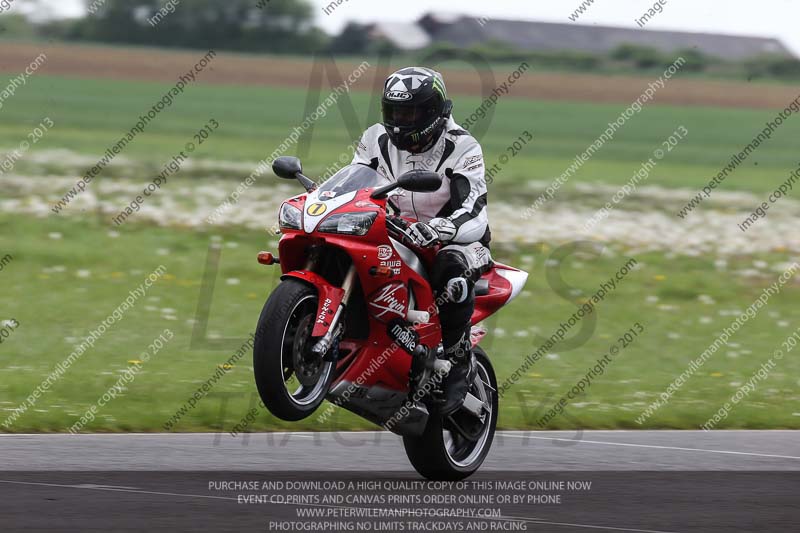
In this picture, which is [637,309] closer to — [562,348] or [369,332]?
[562,348]

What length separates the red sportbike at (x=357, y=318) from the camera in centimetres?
714

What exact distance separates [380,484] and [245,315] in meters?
7.48

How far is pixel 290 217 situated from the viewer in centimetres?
735

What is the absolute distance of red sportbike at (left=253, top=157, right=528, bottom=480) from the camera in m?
7.14

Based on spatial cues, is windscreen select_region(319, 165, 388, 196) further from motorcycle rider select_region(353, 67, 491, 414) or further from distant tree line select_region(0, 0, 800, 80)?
distant tree line select_region(0, 0, 800, 80)

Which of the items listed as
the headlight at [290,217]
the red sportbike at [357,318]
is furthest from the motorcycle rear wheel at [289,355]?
the headlight at [290,217]

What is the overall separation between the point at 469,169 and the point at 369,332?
1157mm

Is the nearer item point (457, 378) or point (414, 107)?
point (414, 107)

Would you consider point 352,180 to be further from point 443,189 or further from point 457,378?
point 457,378

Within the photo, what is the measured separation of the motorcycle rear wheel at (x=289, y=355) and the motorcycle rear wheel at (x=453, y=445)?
1.20 meters

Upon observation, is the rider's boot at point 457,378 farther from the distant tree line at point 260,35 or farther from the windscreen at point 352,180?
the distant tree line at point 260,35

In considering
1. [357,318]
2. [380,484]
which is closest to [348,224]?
[357,318]

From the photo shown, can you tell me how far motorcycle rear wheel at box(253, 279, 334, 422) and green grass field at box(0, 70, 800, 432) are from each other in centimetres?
278

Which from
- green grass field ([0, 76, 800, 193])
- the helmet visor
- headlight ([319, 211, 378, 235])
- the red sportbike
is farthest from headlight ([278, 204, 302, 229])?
green grass field ([0, 76, 800, 193])
